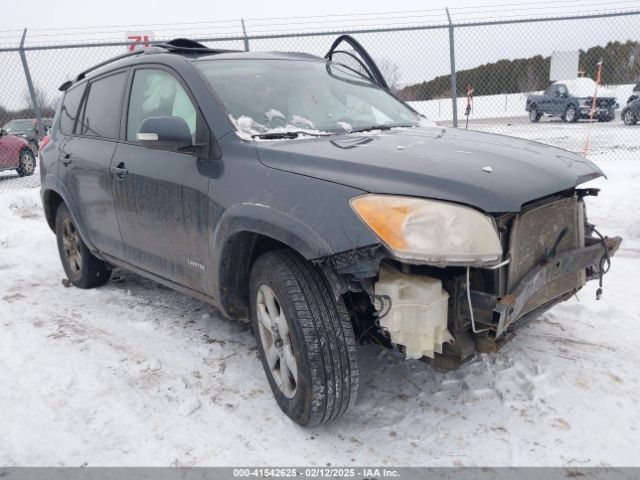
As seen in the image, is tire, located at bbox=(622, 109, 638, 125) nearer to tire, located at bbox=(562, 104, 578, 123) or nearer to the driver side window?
tire, located at bbox=(562, 104, 578, 123)

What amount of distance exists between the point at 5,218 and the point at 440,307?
22.7 feet

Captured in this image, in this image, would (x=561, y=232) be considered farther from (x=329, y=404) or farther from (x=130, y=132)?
(x=130, y=132)

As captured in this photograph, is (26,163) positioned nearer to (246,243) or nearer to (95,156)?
(95,156)

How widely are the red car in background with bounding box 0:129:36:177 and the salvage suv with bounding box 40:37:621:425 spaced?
32.3 ft

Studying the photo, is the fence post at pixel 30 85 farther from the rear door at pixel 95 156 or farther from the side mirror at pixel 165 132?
the side mirror at pixel 165 132

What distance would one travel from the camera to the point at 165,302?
427 cm

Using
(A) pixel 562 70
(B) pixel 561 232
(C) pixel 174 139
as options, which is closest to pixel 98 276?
(C) pixel 174 139

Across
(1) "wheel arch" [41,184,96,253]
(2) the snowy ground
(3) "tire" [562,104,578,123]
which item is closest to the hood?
(2) the snowy ground

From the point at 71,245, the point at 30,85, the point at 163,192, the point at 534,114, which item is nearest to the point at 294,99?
the point at 163,192

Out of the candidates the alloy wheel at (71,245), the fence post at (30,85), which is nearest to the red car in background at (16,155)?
the fence post at (30,85)

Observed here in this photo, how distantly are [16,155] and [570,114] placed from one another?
18.6 metres

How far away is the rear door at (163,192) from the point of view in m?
2.94

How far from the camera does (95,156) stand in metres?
3.90

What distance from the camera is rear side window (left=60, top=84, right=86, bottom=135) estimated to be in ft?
14.5
